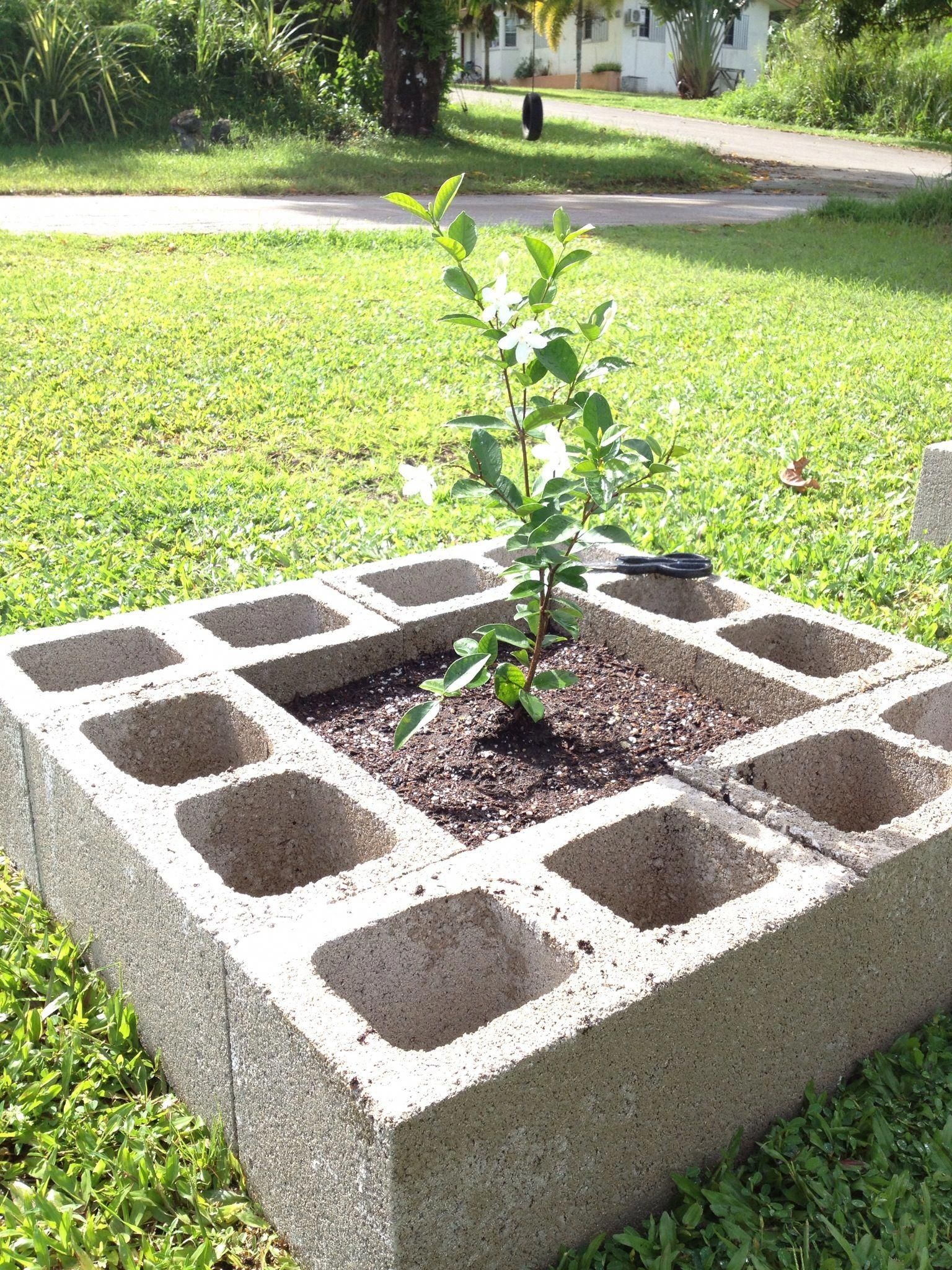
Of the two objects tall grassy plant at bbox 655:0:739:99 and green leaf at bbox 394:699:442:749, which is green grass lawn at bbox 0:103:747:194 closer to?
green leaf at bbox 394:699:442:749

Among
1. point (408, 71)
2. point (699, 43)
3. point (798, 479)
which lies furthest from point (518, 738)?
point (699, 43)

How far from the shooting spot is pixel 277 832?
220 cm

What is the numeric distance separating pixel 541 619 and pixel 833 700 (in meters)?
0.59

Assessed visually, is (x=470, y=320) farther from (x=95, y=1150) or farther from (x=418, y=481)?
(x=95, y=1150)

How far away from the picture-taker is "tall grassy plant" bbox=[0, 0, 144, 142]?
547 inches

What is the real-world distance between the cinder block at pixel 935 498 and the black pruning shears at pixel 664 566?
4.48ft

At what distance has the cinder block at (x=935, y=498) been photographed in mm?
4043

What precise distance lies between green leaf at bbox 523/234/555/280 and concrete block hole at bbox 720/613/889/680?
0.93m

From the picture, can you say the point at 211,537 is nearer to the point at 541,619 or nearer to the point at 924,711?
the point at 541,619

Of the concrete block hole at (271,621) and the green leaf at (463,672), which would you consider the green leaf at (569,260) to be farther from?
the concrete block hole at (271,621)

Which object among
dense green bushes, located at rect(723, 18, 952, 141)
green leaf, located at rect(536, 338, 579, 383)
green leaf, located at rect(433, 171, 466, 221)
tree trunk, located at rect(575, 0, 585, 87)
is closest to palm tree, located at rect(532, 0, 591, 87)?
tree trunk, located at rect(575, 0, 585, 87)

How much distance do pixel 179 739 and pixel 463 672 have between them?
61 centimetres

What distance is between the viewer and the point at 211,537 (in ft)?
14.1

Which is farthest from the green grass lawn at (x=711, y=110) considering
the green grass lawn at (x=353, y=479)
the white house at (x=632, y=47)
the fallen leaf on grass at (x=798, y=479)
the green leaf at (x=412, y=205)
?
the green leaf at (x=412, y=205)
